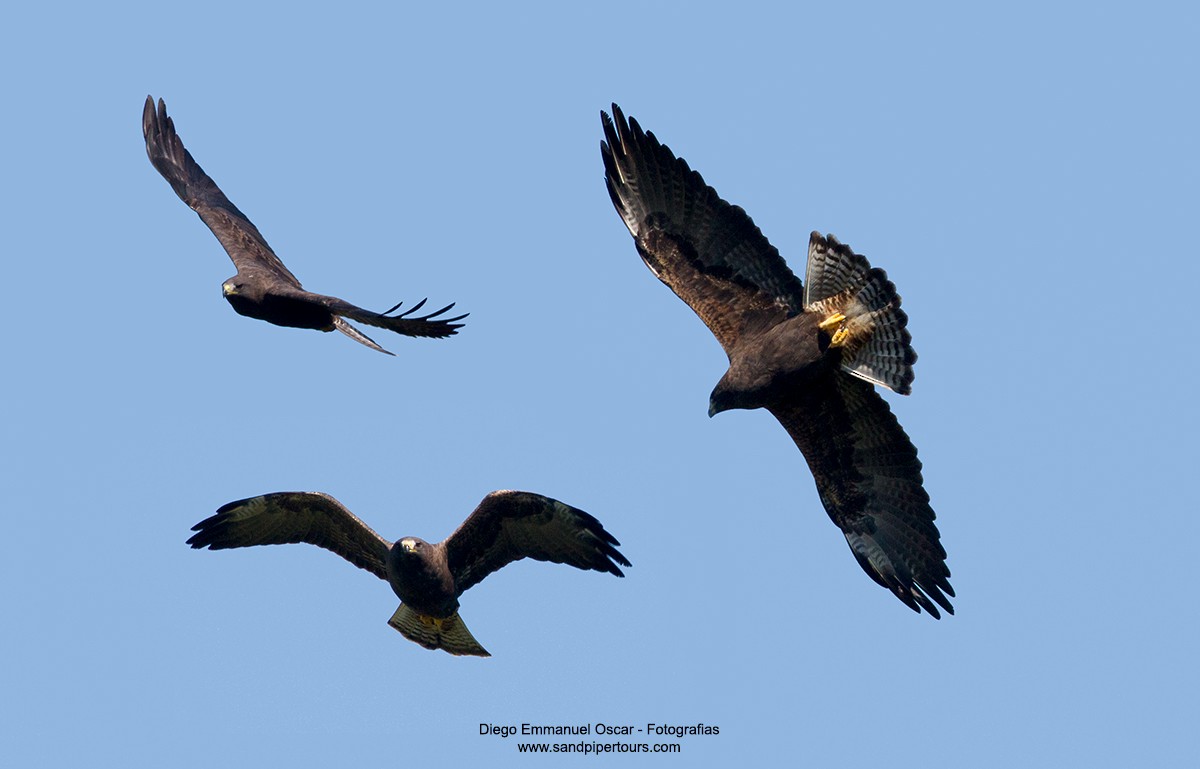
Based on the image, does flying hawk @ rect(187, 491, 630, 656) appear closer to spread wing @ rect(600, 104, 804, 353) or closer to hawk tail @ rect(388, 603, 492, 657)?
hawk tail @ rect(388, 603, 492, 657)

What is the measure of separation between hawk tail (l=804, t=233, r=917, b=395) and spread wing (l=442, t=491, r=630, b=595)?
2.58 m

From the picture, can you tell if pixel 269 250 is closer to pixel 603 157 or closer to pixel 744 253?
pixel 603 157

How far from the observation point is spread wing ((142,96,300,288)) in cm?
1683

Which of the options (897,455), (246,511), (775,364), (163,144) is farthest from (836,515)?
(163,144)

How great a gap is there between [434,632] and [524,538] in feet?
5.74

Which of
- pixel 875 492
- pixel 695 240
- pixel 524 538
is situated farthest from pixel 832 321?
pixel 524 538

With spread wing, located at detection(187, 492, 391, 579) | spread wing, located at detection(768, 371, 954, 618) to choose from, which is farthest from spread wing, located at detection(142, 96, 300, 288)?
spread wing, located at detection(768, 371, 954, 618)

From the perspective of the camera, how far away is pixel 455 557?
1541 cm

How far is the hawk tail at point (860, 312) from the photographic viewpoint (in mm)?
13867

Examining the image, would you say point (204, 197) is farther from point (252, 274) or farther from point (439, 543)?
point (439, 543)

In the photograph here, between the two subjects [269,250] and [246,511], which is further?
[269,250]

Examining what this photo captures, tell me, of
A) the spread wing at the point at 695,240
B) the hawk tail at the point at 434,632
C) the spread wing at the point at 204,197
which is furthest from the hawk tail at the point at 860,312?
the spread wing at the point at 204,197

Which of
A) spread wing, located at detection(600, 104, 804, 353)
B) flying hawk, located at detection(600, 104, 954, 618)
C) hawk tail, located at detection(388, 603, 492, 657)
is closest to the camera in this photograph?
flying hawk, located at detection(600, 104, 954, 618)

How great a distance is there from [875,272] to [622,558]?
129 inches
